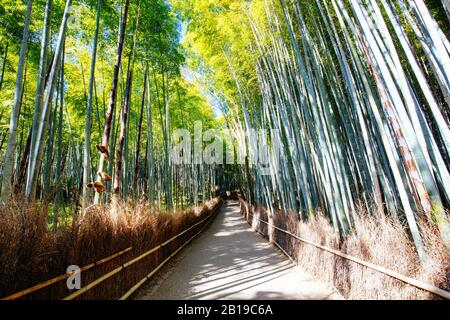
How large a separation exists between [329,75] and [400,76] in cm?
206

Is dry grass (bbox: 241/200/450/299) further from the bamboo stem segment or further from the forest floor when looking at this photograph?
the forest floor

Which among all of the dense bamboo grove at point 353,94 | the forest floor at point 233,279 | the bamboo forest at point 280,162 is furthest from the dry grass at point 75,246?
the dense bamboo grove at point 353,94

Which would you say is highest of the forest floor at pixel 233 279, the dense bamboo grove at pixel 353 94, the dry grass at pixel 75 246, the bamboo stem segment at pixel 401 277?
the dense bamboo grove at pixel 353 94

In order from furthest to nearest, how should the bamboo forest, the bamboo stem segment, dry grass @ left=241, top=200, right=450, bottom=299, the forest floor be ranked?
the forest floor, the bamboo forest, dry grass @ left=241, top=200, right=450, bottom=299, the bamboo stem segment

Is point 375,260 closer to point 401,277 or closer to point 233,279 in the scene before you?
point 401,277

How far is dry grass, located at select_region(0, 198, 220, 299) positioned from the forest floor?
1.30ft

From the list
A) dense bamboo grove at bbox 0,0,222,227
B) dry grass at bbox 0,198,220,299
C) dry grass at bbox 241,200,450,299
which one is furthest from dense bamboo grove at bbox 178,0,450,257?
dry grass at bbox 0,198,220,299

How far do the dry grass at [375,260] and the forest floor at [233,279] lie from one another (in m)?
0.25

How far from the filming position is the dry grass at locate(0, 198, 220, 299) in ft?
4.53

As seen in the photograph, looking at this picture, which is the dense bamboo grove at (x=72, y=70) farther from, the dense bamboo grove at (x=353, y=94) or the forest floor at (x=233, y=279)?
the dense bamboo grove at (x=353, y=94)

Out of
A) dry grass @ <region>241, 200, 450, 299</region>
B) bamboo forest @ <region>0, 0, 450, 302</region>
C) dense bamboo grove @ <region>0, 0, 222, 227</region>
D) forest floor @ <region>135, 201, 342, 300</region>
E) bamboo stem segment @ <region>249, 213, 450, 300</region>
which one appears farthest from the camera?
forest floor @ <region>135, 201, 342, 300</region>

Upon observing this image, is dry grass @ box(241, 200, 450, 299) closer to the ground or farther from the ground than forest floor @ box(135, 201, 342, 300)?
farther from the ground

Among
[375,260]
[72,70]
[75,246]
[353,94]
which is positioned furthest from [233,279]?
[72,70]

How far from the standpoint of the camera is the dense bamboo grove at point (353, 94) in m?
1.81
